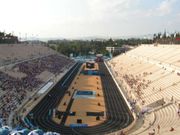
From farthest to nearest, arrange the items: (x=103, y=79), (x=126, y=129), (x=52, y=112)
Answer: (x=103, y=79), (x=52, y=112), (x=126, y=129)

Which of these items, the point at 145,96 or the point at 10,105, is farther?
the point at 145,96

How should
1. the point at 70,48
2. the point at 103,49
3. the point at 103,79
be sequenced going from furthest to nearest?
1. the point at 103,49
2. the point at 70,48
3. the point at 103,79

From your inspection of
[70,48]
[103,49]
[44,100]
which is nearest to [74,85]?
[44,100]

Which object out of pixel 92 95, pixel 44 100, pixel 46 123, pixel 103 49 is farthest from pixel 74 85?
pixel 103 49

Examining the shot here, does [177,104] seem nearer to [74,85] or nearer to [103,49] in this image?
[74,85]

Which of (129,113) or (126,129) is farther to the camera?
(129,113)

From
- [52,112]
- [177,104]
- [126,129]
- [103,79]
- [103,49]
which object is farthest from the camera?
[103,49]

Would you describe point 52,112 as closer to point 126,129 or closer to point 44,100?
point 44,100

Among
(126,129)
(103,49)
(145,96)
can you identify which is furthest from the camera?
(103,49)
